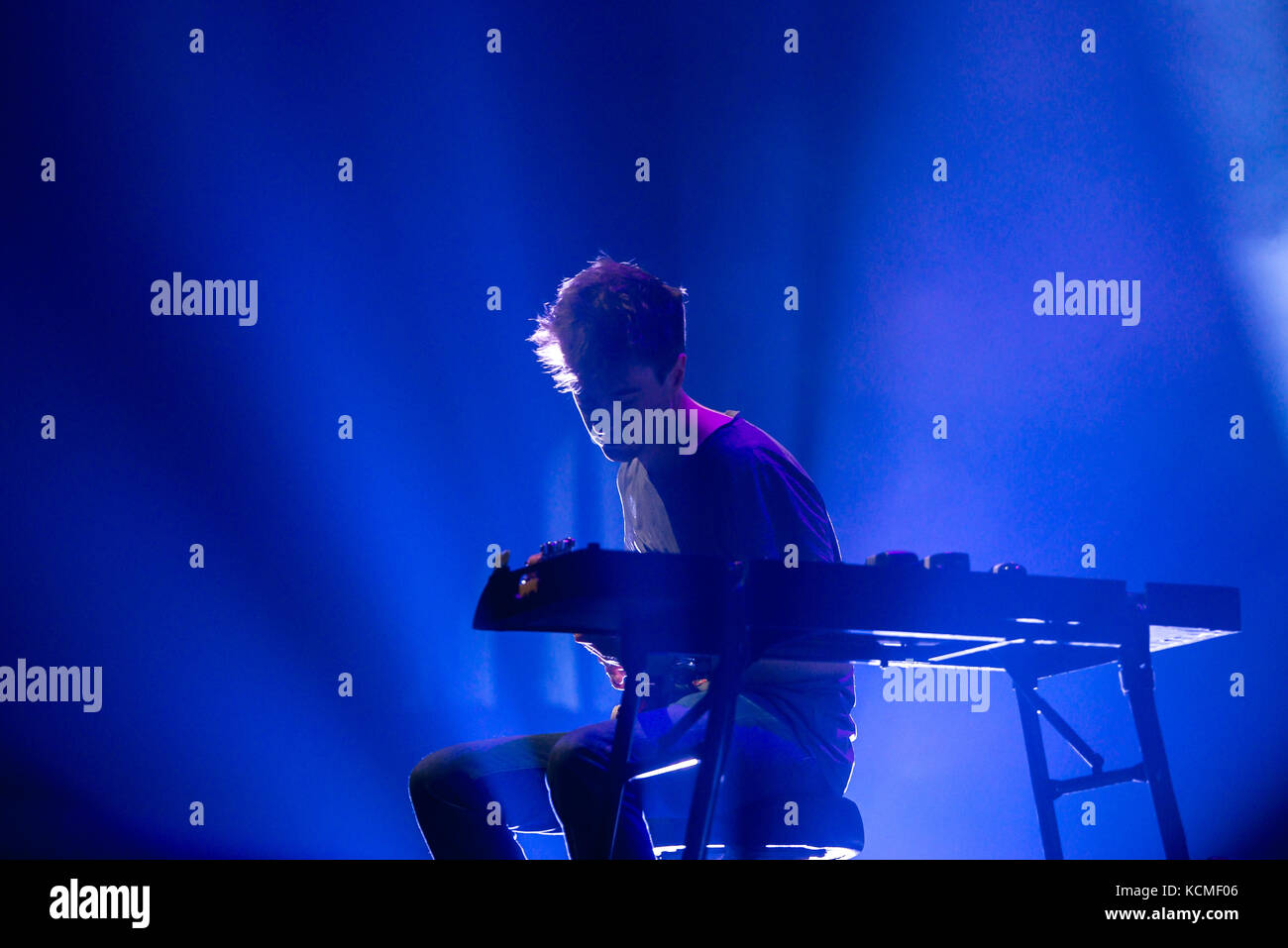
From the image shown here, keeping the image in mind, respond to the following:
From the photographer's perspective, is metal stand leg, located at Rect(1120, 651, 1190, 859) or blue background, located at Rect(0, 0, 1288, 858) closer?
metal stand leg, located at Rect(1120, 651, 1190, 859)

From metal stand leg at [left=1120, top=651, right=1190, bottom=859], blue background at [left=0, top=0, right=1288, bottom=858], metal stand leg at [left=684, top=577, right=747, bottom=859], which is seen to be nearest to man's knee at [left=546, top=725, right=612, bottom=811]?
metal stand leg at [left=684, top=577, right=747, bottom=859]

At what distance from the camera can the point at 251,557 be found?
12.8ft

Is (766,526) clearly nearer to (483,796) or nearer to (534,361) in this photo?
(483,796)

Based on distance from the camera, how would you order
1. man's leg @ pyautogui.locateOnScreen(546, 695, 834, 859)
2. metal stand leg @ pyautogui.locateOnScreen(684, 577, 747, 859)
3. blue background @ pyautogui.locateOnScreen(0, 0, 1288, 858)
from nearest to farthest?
metal stand leg @ pyautogui.locateOnScreen(684, 577, 747, 859) < man's leg @ pyautogui.locateOnScreen(546, 695, 834, 859) < blue background @ pyautogui.locateOnScreen(0, 0, 1288, 858)

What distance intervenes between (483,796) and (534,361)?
222cm

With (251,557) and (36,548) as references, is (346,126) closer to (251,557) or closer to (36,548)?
(251,557)

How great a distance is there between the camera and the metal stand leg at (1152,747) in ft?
6.15

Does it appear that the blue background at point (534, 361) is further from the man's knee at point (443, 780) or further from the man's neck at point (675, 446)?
the man's knee at point (443, 780)

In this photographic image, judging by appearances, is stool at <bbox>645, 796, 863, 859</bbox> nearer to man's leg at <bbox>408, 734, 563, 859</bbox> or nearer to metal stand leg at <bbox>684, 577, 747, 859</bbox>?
metal stand leg at <bbox>684, 577, 747, 859</bbox>

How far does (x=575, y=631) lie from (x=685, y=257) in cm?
241

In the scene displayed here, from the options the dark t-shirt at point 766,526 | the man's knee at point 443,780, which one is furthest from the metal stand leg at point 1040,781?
the man's knee at point 443,780

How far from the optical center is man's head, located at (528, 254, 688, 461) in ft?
7.27

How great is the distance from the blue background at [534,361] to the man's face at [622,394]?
1.68 meters

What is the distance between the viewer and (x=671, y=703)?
2.17 meters
